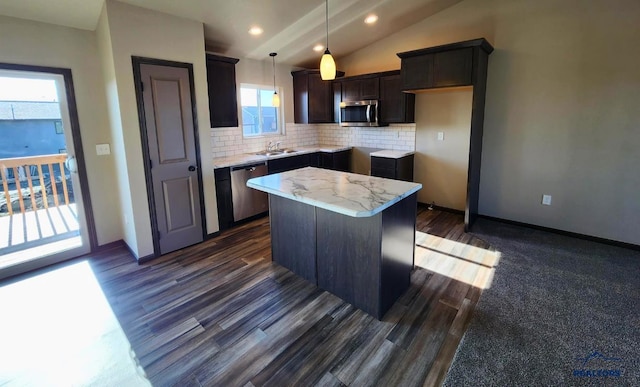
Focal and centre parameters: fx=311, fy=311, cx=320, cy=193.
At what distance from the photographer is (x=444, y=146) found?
4.77 m

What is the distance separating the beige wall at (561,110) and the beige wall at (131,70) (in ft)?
11.3

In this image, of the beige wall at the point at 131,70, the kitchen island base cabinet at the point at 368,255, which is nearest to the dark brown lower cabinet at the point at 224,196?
the beige wall at the point at 131,70

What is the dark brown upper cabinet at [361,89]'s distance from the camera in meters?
5.02

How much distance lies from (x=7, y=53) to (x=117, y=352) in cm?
295

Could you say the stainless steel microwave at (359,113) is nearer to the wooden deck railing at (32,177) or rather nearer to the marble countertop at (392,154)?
the marble countertop at (392,154)

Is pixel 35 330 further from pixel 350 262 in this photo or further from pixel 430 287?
pixel 430 287

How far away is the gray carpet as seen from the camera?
186 centimetres

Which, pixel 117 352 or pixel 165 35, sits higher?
pixel 165 35

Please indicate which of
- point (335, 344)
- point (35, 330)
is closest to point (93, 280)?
point (35, 330)

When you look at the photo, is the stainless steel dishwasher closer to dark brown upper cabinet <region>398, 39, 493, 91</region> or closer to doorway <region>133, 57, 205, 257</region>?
doorway <region>133, 57, 205, 257</region>

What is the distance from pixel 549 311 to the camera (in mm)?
2426

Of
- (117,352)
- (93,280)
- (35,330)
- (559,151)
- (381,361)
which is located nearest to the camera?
(381,361)

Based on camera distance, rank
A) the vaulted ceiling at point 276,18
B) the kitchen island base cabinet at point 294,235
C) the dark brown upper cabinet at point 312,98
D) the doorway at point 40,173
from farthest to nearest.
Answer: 1. the dark brown upper cabinet at point 312,98
2. the doorway at point 40,173
3. the vaulted ceiling at point 276,18
4. the kitchen island base cabinet at point 294,235

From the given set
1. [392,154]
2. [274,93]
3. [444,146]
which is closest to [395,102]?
[392,154]
